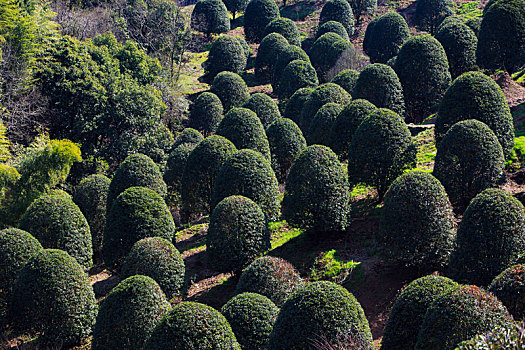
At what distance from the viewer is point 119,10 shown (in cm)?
4434

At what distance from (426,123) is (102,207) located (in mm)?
14709

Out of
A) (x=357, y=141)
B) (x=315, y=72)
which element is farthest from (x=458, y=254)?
(x=315, y=72)

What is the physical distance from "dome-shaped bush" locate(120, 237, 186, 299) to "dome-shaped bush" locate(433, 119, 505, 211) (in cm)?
801

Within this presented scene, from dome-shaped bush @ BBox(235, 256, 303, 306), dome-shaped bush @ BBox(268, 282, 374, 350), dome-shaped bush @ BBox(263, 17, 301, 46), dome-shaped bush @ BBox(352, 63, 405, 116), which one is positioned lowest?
dome-shaped bush @ BBox(235, 256, 303, 306)

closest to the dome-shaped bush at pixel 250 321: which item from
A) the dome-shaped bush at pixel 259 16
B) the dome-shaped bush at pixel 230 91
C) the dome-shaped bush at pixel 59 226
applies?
the dome-shaped bush at pixel 59 226

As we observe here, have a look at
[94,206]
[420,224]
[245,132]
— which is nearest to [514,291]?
[420,224]

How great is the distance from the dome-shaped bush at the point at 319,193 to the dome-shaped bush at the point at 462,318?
7.47 metres

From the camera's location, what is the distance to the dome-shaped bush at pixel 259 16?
44.5 meters

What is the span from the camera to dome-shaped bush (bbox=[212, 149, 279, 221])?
18531 mm

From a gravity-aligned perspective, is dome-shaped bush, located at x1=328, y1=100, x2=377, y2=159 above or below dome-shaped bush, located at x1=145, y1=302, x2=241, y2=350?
above

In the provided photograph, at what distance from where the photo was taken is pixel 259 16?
44469 millimetres

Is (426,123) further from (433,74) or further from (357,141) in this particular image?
(357,141)

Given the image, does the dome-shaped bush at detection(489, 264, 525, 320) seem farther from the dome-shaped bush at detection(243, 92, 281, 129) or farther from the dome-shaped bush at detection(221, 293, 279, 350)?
the dome-shaped bush at detection(243, 92, 281, 129)

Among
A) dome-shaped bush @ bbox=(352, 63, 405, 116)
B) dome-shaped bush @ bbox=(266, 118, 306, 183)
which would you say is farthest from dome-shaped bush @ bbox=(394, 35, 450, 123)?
dome-shaped bush @ bbox=(266, 118, 306, 183)
